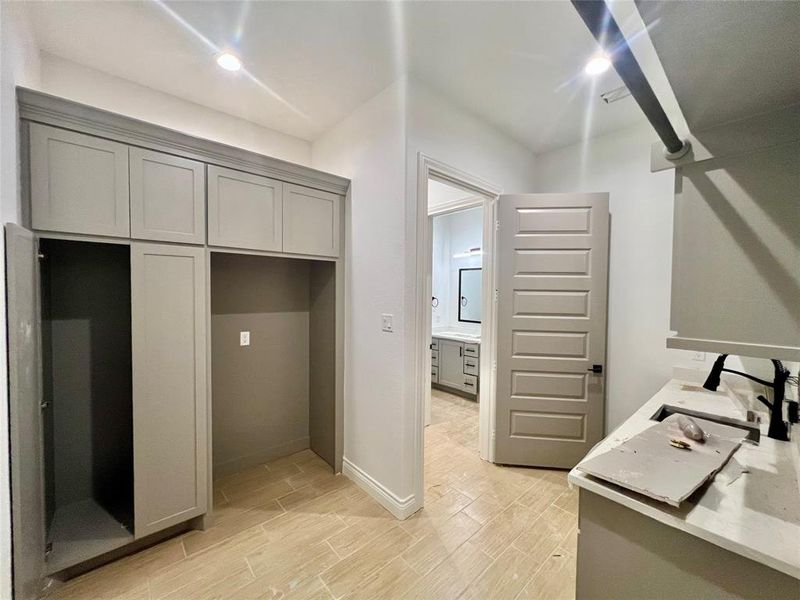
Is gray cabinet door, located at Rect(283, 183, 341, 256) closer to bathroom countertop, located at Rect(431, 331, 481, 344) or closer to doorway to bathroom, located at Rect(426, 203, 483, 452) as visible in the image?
doorway to bathroom, located at Rect(426, 203, 483, 452)

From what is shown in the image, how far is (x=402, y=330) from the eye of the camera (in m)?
2.13

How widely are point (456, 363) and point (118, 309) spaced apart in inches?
146

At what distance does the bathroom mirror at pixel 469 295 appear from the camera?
16.1 feet

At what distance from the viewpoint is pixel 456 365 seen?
4551 millimetres

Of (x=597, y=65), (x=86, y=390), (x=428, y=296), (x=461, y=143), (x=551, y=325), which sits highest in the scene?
(x=597, y=65)

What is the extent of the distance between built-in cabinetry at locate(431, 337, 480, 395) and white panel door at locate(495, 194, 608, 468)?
1529 mm

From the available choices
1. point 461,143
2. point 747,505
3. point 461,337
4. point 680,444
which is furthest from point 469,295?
point 747,505

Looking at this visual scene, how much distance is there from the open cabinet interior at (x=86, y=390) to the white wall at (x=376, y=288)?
1.45 metres

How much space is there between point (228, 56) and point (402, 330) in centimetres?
196

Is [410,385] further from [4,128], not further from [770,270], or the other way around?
[4,128]

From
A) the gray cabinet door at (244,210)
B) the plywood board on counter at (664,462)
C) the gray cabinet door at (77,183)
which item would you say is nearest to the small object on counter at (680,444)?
the plywood board on counter at (664,462)

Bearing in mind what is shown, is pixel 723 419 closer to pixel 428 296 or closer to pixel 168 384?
pixel 428 296

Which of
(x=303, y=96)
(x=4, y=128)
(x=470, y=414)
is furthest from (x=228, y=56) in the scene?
(x=470, y=414)

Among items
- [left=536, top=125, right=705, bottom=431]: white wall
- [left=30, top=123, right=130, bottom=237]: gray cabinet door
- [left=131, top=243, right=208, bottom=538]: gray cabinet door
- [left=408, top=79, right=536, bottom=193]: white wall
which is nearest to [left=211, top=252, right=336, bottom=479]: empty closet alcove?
[left=131, top=243, right=208, bottom=538]: gray cabinet door
